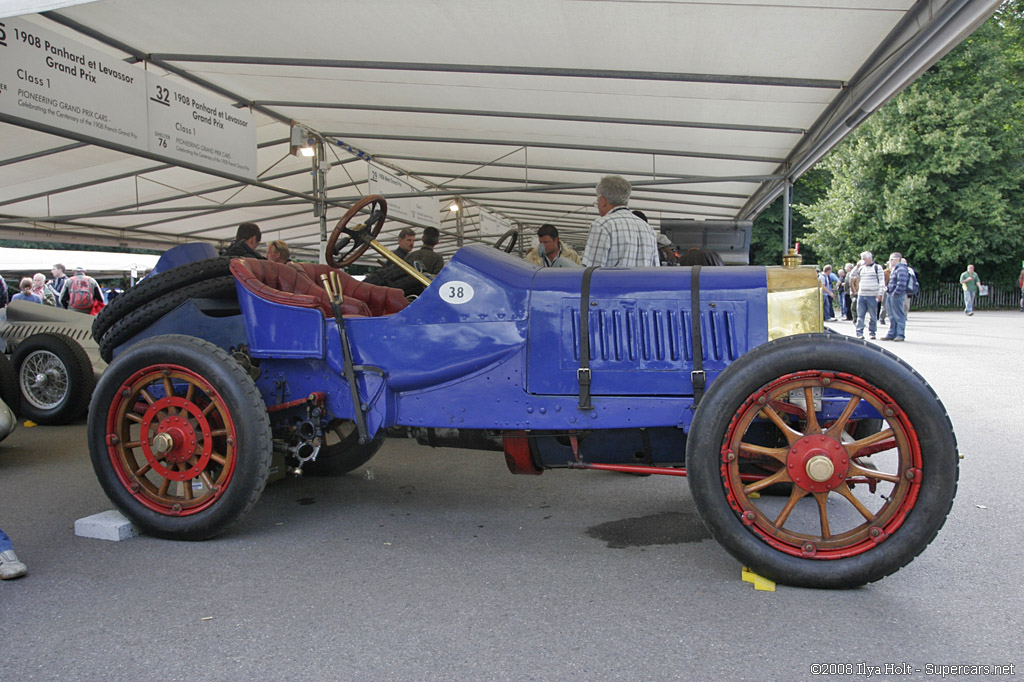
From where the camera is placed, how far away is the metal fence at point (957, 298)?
29031 mm

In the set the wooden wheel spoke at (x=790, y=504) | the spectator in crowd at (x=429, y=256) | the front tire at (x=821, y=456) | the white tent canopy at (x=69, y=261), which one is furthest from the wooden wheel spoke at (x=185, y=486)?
the white tent canopy at (x=69, y=261)

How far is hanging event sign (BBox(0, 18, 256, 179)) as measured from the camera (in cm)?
586

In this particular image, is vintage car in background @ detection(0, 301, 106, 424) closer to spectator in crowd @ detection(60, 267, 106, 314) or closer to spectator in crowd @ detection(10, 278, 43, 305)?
spectator in crowd @ detection(60, 267, 106, 314)

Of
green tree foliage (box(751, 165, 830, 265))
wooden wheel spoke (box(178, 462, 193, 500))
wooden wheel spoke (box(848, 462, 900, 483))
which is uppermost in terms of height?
green tree foliage (box(751, 165, 830, 265))

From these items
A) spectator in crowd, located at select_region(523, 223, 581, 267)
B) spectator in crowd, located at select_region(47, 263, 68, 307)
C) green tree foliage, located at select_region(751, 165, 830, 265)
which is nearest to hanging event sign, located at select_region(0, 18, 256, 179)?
spectator in crowd, located at select_region(523, 223, 581, 267)

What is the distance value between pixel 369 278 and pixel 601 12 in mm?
2943

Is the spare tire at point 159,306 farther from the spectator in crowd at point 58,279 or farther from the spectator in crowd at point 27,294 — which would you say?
the spectator in crowd at point 58,279

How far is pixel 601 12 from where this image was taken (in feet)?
20.2

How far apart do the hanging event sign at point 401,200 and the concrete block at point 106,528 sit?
9548 millimetres

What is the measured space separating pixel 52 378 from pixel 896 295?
527 inches

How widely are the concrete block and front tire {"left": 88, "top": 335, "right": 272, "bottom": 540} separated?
0.08 metres

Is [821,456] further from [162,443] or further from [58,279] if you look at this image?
[58,279]

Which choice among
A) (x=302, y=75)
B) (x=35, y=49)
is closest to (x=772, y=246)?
(x=302, y=75)
